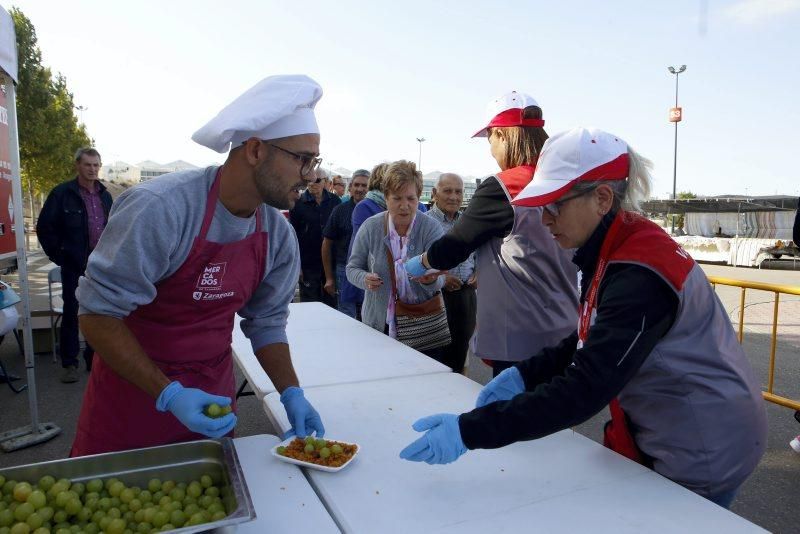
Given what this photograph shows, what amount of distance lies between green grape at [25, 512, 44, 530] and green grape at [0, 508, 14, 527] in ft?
0.12

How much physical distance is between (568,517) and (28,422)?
4116mm

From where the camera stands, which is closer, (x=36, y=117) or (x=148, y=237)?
(x=148, y=237)

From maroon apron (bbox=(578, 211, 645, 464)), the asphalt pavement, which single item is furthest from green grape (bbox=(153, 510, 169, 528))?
the asphalt pavement

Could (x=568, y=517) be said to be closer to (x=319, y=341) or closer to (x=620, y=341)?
(x=620, y=341)

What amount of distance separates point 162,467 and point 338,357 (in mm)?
1529

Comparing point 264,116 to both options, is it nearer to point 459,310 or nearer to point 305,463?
point 305,463

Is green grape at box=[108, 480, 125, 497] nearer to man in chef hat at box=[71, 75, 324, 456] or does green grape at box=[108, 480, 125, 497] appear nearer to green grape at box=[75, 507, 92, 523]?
green grape at box=[75, 507, 92, 523]

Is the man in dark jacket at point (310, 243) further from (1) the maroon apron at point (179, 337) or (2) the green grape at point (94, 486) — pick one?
(2) the green grape at point (94, 486)

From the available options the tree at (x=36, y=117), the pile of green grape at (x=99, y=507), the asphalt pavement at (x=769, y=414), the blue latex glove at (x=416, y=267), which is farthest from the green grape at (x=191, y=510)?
the tree at (x=36, y=117)

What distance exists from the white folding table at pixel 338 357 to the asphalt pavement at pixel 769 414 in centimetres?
94

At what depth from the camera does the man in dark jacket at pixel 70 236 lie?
4.75 metres

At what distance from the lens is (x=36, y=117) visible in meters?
14.3

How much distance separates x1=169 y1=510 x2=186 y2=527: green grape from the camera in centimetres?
111

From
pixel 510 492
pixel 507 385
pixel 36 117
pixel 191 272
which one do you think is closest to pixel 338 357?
pixel 507 385
